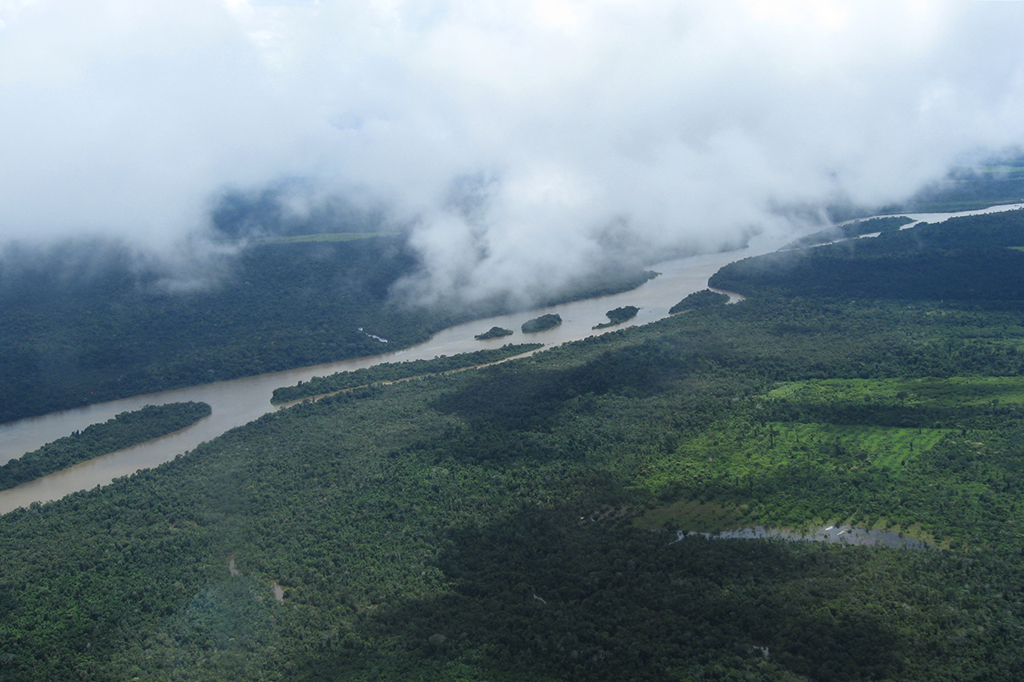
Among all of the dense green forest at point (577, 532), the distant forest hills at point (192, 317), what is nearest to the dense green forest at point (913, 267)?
the dense green forest at point (577, 532)

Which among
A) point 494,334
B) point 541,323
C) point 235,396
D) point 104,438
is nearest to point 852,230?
point 541,323

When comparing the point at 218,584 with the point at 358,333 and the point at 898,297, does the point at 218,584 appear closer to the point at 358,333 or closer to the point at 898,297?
the point at 358,333

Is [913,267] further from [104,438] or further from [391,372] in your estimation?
[104,438]

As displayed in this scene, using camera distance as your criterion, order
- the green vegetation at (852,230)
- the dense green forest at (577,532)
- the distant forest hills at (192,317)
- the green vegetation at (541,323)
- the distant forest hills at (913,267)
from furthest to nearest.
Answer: the green vegetation at (852,230) < the green vegetation at (541,323) < the distant forest hills at (913,267) < the distant forest hills at (192,317) < the dense green forest at (577,532)

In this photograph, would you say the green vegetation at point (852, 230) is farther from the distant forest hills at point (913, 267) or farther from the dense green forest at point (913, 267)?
the dense green forest at point (913, 267)

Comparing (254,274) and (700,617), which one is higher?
(254,274)

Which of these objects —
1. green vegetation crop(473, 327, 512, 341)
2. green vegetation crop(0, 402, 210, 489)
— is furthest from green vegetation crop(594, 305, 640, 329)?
green vegetation crop(0, 402, 210, 489)

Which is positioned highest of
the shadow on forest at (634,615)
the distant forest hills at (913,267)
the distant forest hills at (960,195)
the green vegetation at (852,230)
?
the distant forest hills at (960,195)

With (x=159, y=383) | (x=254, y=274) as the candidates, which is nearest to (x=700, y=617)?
(x=159, y=383)
